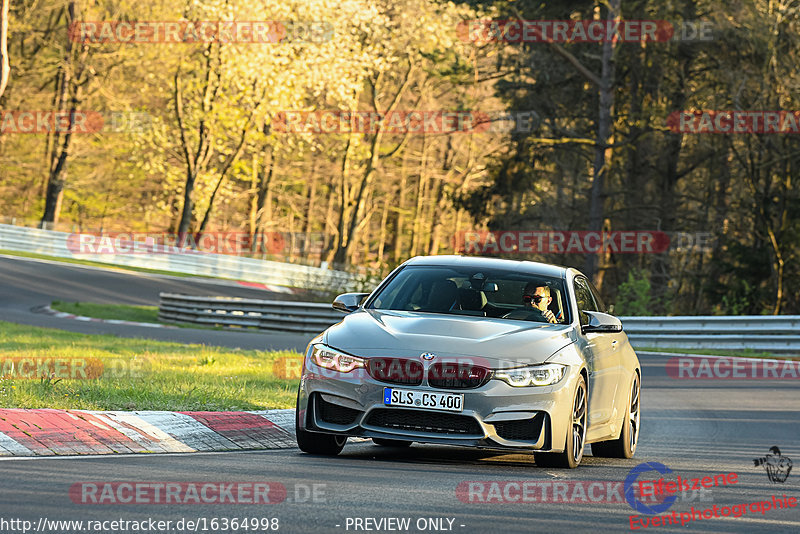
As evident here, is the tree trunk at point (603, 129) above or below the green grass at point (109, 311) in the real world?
above

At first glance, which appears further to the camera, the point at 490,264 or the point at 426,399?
the point at 490,264

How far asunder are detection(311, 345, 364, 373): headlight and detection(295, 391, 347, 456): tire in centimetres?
33

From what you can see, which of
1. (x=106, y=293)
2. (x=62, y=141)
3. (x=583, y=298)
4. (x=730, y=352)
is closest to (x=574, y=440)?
(x=583, y=298)

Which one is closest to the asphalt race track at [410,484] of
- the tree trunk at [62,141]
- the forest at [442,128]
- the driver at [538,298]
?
the driver at [538,298]

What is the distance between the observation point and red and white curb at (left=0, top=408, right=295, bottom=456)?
8422 mm

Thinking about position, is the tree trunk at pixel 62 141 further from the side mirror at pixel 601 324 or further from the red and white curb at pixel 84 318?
the side mirror at pixel 601 324

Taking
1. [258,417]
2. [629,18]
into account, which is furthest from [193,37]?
[258,417]

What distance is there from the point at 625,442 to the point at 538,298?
1.69 metres

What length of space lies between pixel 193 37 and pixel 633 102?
19.9 m

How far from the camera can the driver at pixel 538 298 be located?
383 inches

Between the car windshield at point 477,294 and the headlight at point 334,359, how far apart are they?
1.07 m

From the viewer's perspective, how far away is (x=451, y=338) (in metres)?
8.63

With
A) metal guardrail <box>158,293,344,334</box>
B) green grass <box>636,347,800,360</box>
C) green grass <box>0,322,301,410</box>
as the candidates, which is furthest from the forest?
green grass <box>0,322,301,410</box>

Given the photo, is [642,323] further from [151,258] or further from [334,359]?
[151,258]
